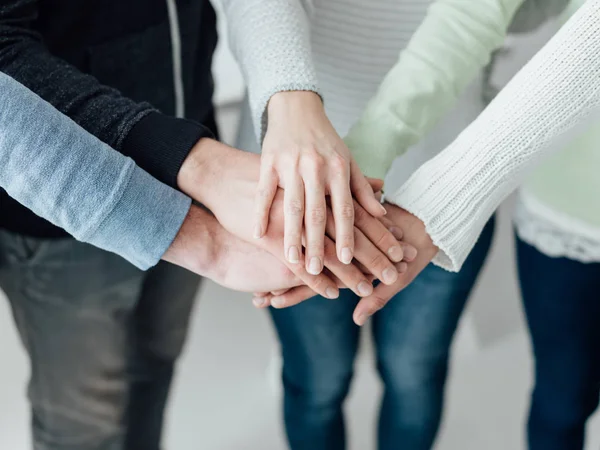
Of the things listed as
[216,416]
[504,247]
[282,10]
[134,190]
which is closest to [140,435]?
[216,416]

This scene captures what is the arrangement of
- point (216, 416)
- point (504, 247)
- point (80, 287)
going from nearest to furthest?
point (80, 287)
point (216, 416)
point (504, 247)

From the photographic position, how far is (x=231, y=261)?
0.65 metres

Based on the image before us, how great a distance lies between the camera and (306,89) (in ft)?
2.10

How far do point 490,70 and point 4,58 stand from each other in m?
0.54

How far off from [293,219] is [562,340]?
1.56 feet

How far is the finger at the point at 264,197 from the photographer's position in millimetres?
597

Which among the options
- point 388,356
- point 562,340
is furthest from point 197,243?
point 562,340

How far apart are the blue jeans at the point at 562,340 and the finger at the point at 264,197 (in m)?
0.42

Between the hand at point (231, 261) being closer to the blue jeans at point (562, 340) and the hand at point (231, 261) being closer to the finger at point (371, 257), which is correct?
the finger at point (371, 257)

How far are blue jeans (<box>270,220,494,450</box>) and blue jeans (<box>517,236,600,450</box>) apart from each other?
8 centimetres

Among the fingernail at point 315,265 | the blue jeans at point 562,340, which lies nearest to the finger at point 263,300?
the fingernail at point 315,265

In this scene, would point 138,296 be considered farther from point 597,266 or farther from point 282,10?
point 597,266

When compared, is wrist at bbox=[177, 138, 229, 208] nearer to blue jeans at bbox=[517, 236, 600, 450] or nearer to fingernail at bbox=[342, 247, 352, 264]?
fingernail at bbox=[342, 247, 352, 264]

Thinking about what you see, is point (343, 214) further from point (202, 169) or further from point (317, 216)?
point (202, 169)
